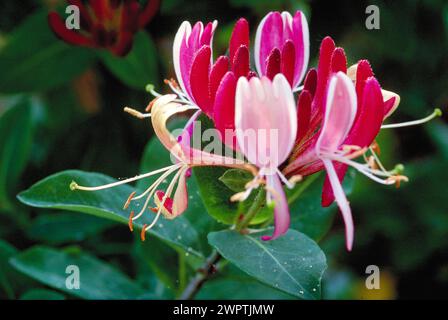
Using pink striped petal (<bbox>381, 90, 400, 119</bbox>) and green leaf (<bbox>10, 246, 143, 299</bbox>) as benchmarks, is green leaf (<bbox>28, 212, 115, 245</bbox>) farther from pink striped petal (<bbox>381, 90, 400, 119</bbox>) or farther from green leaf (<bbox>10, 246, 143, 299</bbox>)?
pink striped petal (<bbox>381, 90, 400, 119</bbox>)

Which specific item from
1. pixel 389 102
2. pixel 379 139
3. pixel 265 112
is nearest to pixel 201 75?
pixel 265 112

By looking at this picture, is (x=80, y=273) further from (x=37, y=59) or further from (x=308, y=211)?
(x=37, y=59)

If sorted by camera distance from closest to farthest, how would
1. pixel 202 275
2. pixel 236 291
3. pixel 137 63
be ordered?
pixel 202 275 < pixel 236 291 < pixel 137 63

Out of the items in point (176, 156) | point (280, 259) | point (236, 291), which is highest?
point (176, 156)

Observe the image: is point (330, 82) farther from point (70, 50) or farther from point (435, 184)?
point (435, 184)

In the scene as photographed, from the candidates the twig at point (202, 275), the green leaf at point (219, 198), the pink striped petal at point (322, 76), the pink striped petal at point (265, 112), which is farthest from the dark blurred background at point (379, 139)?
the pink striped petal at point (265, 112)

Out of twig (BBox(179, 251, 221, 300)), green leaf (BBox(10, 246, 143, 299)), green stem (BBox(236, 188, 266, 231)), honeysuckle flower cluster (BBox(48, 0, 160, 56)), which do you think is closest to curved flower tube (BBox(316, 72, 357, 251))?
green stem (BBox(236, 188, 266, 231))

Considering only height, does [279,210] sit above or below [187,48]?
below
